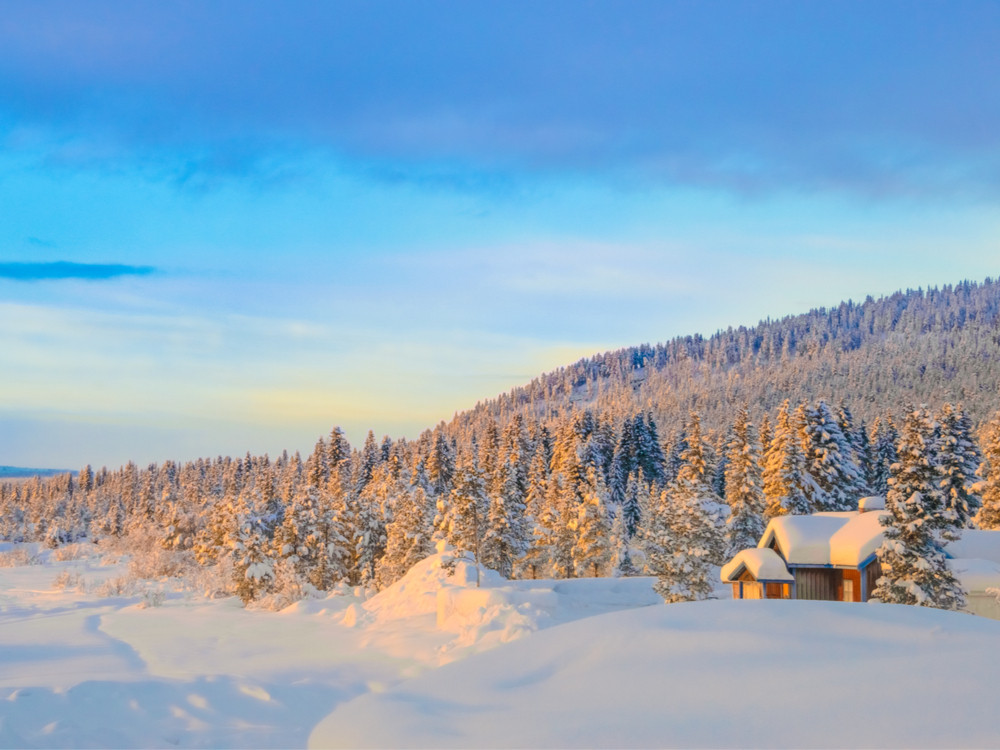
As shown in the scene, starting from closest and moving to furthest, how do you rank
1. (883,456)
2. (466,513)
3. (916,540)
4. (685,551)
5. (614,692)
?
(614,692) → (916,540) → (685,551) → (466,513) → (883,456)

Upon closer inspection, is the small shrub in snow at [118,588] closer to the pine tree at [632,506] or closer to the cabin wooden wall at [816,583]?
A: the pine tree at [632,506]

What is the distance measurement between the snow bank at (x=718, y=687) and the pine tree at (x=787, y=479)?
3672 centimetres

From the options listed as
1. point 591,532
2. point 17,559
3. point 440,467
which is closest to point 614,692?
point 591,532

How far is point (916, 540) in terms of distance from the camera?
2641cm

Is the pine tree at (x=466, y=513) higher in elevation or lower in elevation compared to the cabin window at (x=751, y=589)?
higher

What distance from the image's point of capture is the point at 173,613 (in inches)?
1414

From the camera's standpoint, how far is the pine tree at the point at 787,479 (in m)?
45.1

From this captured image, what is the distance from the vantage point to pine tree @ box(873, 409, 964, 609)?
26031 millimetres

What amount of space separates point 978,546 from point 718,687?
108 ft

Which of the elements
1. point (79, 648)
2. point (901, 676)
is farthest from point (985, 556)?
point (79, 648)

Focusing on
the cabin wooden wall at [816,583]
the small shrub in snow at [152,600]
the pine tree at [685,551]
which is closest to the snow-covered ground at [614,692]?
the pine tree at [685,551]

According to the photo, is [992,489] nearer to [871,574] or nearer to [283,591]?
[871,574]

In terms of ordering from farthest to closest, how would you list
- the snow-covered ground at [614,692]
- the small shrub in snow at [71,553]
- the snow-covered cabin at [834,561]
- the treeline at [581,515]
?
the small shrub in snow at [71,553], the treeline at [581,515], the snow-covered cabin at [834,561], the snow-covered ground at [614,692]

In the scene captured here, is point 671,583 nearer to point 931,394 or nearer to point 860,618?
point 860,618
